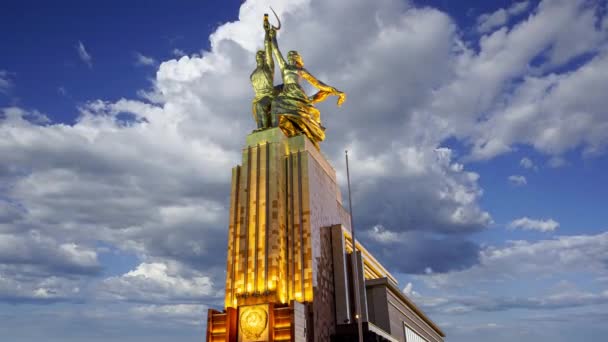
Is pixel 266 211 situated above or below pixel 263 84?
below

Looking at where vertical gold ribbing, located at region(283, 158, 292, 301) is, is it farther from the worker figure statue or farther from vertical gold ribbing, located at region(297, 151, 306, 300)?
the worker figure statue

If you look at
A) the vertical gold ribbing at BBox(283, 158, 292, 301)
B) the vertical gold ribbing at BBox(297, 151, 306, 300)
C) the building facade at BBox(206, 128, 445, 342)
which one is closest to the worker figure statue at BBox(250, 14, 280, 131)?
the building facade at BBox(206, 128, 445, 342)

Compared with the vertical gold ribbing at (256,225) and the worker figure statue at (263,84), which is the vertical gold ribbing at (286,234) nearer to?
the vertical gold ribbing at (256,225)

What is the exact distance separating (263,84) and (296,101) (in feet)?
14.1

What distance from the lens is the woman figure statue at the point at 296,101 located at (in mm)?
50297

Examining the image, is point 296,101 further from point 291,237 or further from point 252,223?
point 291,237

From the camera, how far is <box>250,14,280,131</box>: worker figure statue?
50.6 m

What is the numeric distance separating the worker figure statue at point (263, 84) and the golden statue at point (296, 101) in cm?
58

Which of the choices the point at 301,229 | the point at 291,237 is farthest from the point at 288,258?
the point at 301,229

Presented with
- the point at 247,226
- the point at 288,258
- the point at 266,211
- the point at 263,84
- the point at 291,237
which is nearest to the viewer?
the point at 288,258

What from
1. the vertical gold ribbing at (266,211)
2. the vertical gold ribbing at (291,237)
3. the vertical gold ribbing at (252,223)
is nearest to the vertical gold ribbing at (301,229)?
the vertical gold ribbing at (291,237)

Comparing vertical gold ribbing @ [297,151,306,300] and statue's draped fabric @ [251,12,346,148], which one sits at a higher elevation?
statue's draped fabric @ [251,12,346,148]

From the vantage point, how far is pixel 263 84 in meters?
52.5

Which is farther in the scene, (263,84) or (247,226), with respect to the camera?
(263,84)
